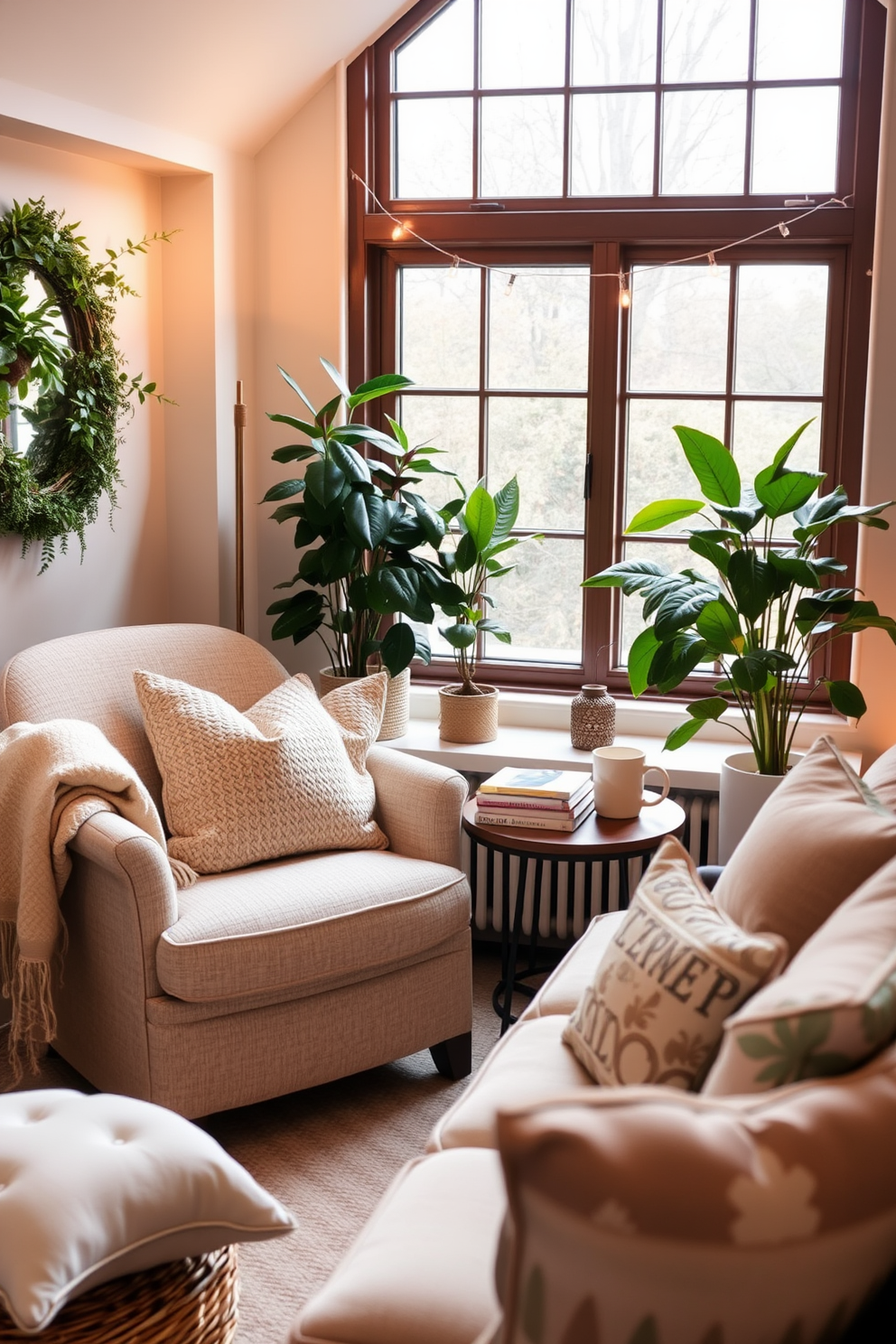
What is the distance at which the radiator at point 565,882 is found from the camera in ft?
11.0

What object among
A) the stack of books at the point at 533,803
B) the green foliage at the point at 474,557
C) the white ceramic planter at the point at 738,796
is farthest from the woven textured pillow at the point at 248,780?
the white ceramic planter at the point at 738,796

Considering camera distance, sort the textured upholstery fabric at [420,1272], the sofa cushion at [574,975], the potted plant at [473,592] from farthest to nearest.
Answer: the potted plant at [473,592] → the sofa cushion at [574,975] → the textured upholstery fabric at [420,1272]

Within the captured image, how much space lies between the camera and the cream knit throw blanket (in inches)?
97.7

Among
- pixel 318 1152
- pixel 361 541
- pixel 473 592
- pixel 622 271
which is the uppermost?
pixel 622 271

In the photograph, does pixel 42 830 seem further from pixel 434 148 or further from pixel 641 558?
pixel 434 148

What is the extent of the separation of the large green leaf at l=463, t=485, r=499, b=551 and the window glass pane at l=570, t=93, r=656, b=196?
0.97m

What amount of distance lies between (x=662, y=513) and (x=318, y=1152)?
162 cm

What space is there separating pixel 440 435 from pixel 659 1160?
3126 mm

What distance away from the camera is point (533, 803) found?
2.81 metres

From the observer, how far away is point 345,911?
2.57 m

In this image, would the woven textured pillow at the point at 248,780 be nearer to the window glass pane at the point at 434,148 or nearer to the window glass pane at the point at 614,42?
the window glass pane at the point at 434,148

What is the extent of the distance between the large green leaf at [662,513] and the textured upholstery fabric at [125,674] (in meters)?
0.97

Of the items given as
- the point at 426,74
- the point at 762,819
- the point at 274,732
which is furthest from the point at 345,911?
the point at 426,74

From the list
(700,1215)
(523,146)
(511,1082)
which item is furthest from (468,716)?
(700,1215)
